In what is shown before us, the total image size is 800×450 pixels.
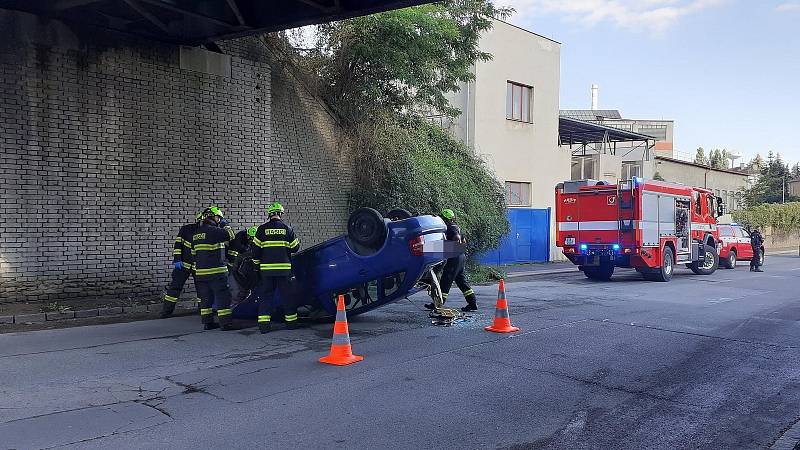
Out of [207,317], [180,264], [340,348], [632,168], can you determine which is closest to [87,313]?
[180,264]

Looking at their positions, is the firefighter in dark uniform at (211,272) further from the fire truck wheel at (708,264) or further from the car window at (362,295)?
the fire truck wheel at (708,264)

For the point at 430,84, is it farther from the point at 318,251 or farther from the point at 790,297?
the point at 790,297

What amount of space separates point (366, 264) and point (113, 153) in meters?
4.99

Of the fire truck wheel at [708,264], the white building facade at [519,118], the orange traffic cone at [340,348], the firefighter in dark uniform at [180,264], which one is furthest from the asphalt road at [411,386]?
the white building facade at [519,118]

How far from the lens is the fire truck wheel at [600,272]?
1852 centimetres

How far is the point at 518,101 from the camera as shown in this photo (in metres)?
24.6

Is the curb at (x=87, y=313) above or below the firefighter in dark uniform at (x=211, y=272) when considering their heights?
below

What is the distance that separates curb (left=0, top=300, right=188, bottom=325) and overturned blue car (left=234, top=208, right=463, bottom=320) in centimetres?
207

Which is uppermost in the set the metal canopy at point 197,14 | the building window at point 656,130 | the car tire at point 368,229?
the building window at point 656,130

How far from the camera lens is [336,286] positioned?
894 cm

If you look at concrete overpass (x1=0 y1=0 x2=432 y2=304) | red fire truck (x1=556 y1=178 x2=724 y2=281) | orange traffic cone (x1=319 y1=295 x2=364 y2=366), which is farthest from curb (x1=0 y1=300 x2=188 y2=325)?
red fire truck (x1=556 y1=178 x2=724 y2=281)

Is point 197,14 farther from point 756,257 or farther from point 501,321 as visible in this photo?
point 756,257

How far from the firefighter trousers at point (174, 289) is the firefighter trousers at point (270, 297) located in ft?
5.77

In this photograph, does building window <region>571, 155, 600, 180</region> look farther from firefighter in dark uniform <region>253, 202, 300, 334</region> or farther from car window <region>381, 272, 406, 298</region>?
firefighter in dark uniform <region>253, 202, 300, 334</region>
